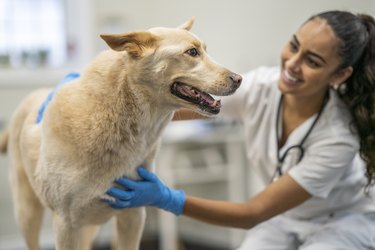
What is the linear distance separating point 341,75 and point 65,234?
1.02m

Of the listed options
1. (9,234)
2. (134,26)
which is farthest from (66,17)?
(9,234)

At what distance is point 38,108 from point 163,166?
1662 millimetres

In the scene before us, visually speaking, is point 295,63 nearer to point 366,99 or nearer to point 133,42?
point 366,99

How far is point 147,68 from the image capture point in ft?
4.06

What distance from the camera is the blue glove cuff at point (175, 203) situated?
1489mm

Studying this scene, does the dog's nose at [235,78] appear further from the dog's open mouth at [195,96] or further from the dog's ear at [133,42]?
the dog's ear at [133,42]

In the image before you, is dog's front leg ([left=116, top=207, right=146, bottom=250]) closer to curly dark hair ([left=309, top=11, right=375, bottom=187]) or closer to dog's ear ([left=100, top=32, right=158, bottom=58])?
dog's ear ([left=100, top=32, right=158, bottom=58])

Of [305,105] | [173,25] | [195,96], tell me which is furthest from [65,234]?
[173,25]

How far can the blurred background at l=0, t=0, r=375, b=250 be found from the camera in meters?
3.26

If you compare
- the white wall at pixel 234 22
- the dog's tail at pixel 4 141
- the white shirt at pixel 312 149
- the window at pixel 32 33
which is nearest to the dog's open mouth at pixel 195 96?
the white shirt at pixel 312 149

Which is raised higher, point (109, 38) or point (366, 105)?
point (109, 38)

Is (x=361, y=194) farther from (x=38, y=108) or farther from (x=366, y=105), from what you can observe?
(x=38, y=108)

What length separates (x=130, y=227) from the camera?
1427 millimetres

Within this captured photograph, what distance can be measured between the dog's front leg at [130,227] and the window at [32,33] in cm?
230
